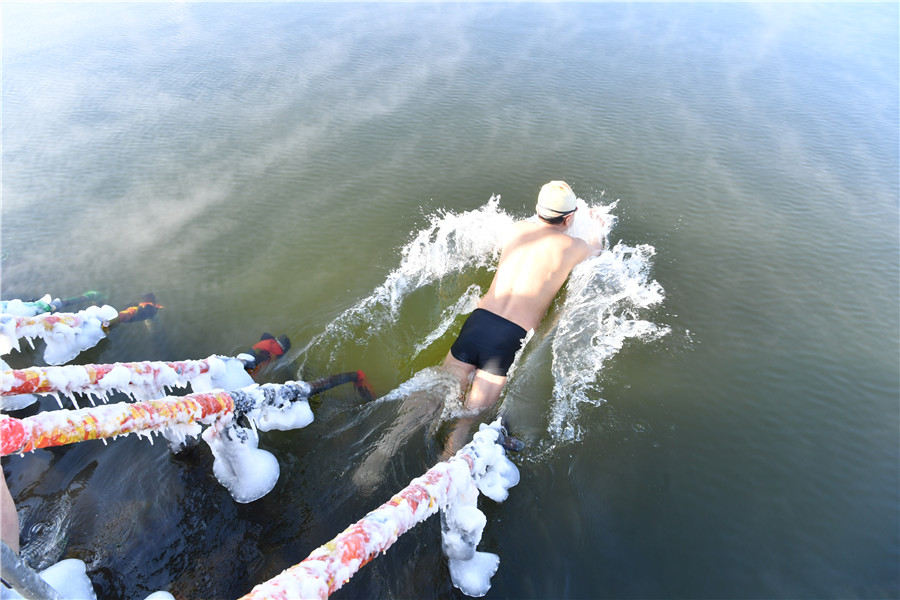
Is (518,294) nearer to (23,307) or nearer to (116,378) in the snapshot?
(116,378)

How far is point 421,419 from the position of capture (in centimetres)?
523

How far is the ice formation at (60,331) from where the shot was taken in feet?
17.2

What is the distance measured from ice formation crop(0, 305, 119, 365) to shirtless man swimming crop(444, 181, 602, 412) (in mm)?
4980

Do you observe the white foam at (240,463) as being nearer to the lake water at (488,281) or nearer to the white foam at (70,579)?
the lake water at (488,281)

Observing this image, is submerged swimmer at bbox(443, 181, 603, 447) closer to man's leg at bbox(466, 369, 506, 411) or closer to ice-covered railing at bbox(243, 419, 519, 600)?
man's leg at bbox(466, 369, 506, 411)

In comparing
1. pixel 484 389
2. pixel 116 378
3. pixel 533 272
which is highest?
pixel 533 272

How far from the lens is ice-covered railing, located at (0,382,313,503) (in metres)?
3.19

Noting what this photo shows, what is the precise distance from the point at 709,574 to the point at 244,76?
1695cm

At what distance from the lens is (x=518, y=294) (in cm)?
514

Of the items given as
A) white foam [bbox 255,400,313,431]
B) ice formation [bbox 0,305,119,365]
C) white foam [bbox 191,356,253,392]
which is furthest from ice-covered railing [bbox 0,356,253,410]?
ice formation [bbox 0,305,119,365]

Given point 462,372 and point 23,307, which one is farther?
point 23,307

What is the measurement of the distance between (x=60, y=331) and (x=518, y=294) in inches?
226

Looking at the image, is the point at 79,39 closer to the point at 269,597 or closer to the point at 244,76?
the point at 244,76

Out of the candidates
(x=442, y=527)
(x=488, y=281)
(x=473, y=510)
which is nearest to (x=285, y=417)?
(x=442, y=527)
